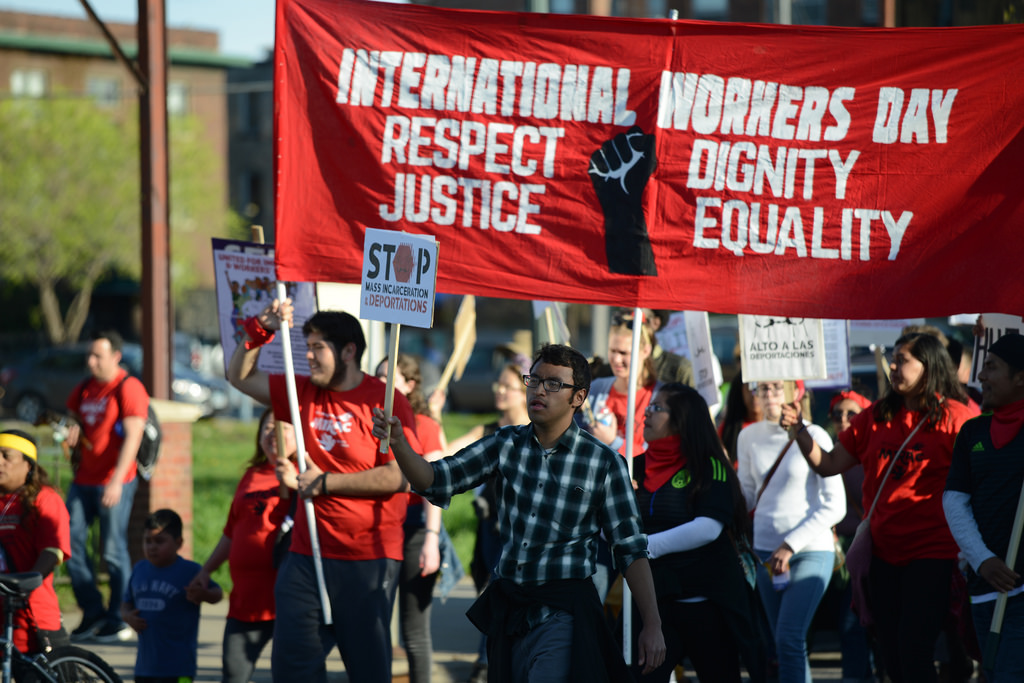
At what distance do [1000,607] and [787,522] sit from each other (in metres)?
1.64

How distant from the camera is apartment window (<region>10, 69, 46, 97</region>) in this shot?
47.1m

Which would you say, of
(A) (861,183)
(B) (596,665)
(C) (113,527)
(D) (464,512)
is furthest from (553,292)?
(D) (464,512)

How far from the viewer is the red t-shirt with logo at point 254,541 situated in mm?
5941

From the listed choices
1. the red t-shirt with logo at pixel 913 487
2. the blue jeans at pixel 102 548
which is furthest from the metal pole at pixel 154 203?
the red t-shirt with logo at pixel 913 487

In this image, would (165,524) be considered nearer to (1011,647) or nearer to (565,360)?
(565,360)

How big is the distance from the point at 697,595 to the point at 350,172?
2577 mm

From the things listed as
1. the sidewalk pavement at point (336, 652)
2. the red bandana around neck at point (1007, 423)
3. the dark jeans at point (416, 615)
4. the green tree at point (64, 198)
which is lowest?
the sidewalk pavement at point (336, 652)

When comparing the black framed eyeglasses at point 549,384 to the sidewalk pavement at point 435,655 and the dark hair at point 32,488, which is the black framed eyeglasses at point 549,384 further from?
the sidewalk pavement at point 435,655

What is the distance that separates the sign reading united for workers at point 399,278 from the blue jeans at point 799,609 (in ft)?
9.13

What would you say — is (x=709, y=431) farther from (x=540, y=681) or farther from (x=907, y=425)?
(x=540, y=681)

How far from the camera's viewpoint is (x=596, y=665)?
4258mm

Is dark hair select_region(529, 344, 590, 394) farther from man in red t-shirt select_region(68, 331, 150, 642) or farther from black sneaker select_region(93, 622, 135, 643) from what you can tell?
black sneaker select_region(93, 622, 135, 643)

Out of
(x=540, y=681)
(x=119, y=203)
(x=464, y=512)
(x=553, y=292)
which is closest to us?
(x=540, y=681)

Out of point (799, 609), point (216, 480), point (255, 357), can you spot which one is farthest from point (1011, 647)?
point (216, 480)
